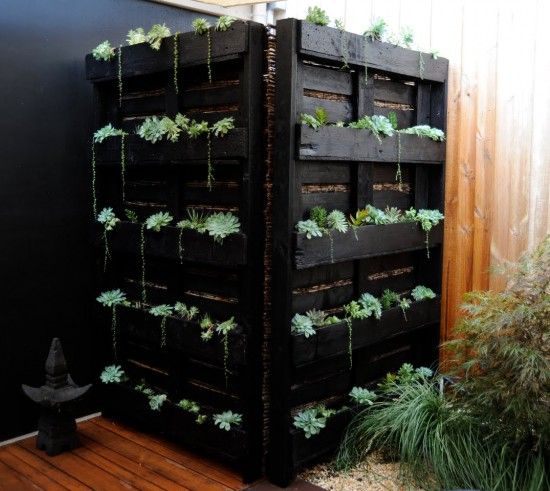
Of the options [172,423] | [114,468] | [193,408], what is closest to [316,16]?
[193,408]

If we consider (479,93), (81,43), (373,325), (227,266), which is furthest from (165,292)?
(479,93)

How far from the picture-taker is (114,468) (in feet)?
10.9

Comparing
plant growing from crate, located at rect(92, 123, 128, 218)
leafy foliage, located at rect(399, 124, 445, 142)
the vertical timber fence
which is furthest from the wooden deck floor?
leafy foliage, located at rect(399, 124, 445, 142)

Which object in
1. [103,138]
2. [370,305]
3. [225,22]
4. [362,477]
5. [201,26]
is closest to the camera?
[225,22]

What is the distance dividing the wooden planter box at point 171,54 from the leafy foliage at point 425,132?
3.67 feet

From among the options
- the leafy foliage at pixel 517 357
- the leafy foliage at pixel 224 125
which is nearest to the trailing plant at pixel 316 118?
the leafy foliage at pixel 224 125

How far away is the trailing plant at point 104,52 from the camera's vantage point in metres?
3.58

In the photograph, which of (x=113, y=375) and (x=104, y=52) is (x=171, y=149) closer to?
(x=104, y=52)

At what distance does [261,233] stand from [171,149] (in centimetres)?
66

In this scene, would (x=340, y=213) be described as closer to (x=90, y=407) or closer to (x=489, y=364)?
(x=489, y=364)

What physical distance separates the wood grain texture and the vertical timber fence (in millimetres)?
118

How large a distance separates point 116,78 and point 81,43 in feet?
1.30

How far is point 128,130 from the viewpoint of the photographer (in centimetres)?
367

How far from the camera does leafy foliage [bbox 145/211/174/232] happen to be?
342 cm
